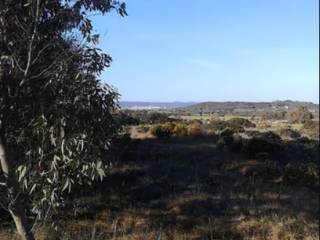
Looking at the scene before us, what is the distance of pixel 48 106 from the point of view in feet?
19.4

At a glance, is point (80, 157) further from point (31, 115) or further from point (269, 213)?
point (269, 213)

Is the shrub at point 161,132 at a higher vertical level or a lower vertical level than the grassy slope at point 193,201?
higher

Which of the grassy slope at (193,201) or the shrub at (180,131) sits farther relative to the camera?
the shrub at (180,131)

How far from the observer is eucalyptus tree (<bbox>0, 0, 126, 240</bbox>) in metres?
5.69

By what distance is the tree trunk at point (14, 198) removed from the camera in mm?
6242

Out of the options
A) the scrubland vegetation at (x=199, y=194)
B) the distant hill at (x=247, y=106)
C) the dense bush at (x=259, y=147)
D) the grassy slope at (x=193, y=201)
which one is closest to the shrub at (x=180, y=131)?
the scrubland vegetation at (x=199, y=194)

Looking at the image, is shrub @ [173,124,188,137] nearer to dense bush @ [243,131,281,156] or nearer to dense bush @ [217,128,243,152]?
dense bush @ [217,128,243,152]

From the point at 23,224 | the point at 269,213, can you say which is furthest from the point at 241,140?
the point at 23,224

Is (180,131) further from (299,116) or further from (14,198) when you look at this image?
(299,116)

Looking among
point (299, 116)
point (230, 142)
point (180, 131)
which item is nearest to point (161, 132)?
point (180, 131)

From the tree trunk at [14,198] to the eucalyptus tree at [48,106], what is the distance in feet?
0.03

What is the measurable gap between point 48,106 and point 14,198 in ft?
3.60

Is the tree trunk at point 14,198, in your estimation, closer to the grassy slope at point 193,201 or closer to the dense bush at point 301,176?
the grassy slope at point 193,201

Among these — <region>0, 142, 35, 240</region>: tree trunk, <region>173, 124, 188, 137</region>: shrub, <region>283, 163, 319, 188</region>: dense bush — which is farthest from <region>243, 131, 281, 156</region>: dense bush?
<region>0, 142, 35, 240</region>: tree trunk
